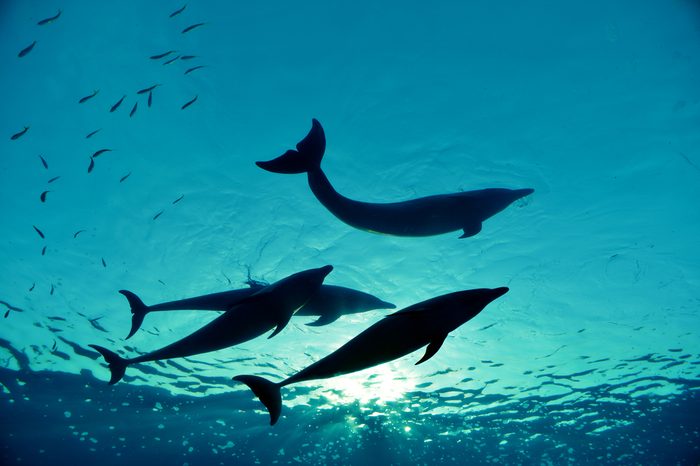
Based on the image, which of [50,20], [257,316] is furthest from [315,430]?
[50,20]

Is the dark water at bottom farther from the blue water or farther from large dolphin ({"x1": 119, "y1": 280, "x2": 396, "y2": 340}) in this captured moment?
large dolphin ({"x1": 119, "y1": 280, "x2": 396, "y2": 340})

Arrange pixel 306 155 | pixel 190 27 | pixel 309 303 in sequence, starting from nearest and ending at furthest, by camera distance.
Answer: pixel 306 155 < pixel 309 303 < pixel 190 27

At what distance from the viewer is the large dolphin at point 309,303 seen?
487cm

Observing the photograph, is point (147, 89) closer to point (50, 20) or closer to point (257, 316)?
point (50, 20)

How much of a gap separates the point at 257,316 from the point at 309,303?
1.45m

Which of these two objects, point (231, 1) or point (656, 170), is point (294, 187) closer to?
point (231, 1)

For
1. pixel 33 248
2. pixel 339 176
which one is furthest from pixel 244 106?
pixel 33 248

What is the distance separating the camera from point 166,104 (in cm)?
805

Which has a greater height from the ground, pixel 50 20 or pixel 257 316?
pixel 50 20

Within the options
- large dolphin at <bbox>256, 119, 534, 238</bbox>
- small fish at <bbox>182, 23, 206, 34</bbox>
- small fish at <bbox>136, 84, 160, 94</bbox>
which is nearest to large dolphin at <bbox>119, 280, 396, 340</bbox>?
large dolphin at <bbox>256, 119, 534, 238</bbox>

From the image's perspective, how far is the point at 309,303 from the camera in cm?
520

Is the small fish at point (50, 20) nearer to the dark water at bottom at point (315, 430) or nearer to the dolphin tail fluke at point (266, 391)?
the dolphin tail fluke at point (266, 391)

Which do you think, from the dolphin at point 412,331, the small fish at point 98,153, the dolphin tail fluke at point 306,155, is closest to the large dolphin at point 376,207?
the dolphin tail fluke at point 306,155

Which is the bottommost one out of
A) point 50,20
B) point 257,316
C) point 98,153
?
point 257,316
